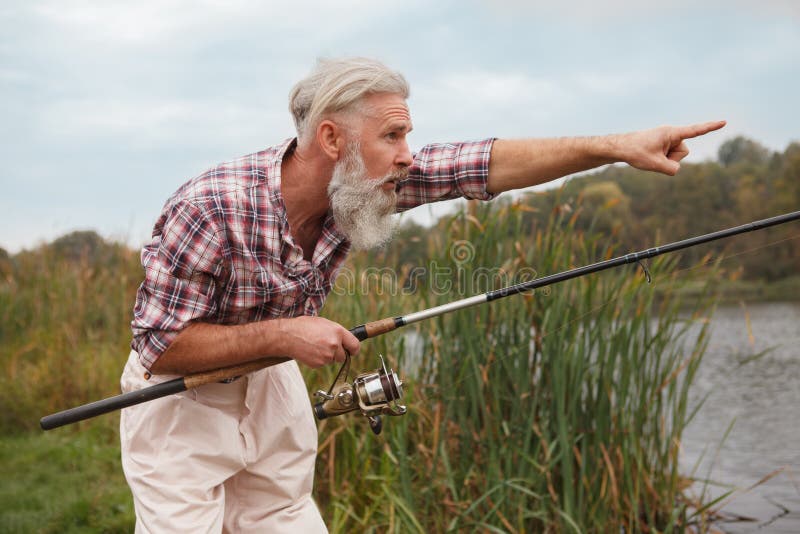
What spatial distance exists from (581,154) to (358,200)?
2.01ft

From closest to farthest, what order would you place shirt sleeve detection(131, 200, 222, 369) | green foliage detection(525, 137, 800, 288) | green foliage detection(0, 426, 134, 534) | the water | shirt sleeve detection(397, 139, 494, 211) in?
1. shirt sleeve detection(131, 200, 222, 369)
2. shirt sleeve detection(397, 139, 494, 211)
3. green foliage detection(525, 137, 800, 288)
4. green foliage detection(0, 426, 134, 534)
5. the water

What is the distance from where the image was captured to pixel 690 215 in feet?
28.4

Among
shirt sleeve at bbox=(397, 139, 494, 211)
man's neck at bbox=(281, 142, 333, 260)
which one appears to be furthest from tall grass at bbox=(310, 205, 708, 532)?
man's neck at bbox=(281, 142, 333, 260)

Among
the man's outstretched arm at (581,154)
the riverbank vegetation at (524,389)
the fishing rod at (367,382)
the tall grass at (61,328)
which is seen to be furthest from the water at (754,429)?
the tall grass at (61,328)

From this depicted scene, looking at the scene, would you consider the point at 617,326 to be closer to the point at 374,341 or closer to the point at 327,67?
the point at 374,341

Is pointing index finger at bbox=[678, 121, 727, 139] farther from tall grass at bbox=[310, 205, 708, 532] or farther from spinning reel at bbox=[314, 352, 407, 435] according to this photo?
tall grass at bbox=[310, 205, 708, 532]

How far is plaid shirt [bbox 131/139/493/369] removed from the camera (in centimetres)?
192

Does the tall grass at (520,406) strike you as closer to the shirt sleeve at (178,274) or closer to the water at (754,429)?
the water at (754,429)

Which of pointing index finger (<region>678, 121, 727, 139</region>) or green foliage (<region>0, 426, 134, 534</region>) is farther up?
pointing index finger (<region>678, 121, 727, 139</region>)

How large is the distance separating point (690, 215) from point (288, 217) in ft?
24.4

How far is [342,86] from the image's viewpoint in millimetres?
2023

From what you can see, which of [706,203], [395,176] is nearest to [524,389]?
[395,176]

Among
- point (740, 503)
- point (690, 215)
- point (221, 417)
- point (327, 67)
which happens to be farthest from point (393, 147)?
point (690, 215)

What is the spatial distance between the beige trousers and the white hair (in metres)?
0.72
